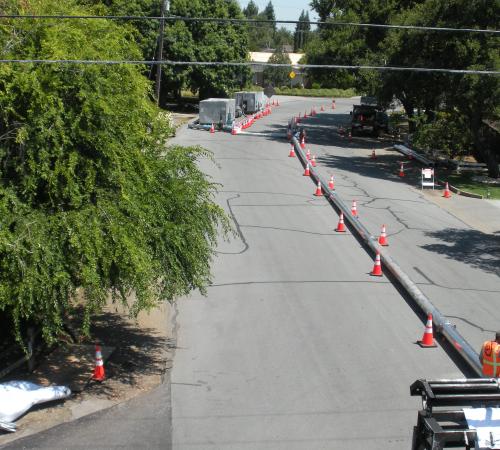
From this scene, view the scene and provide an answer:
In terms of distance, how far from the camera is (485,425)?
5949mm

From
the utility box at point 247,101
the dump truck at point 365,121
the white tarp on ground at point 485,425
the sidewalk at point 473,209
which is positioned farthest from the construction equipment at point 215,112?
the white tarp on ground at point 485,425

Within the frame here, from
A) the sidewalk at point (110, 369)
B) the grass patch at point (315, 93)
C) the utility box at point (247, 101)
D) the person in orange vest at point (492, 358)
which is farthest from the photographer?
the grass patch at point (315, 93)

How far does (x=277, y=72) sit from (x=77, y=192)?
8859cm

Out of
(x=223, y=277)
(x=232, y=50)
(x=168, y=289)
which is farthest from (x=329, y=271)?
(x=232, y=50)

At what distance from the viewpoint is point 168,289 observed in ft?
35.4

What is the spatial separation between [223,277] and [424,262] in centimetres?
516

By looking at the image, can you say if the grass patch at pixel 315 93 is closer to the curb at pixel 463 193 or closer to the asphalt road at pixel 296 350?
the curb at pixel 463 193

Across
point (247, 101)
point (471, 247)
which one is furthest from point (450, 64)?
point (247, 101)

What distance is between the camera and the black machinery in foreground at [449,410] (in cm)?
588

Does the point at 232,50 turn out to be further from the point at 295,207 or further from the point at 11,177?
the point at 11,177

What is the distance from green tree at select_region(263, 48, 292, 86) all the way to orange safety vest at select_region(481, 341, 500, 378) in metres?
84.9

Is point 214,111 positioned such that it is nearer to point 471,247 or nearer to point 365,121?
point 365,121

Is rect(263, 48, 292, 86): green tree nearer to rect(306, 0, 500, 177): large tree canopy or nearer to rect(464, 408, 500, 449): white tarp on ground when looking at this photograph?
rect(306, 0, 500, 177): large tree canopy

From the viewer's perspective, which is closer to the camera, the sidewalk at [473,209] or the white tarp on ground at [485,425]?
the white tarp on ground at [485,425]
